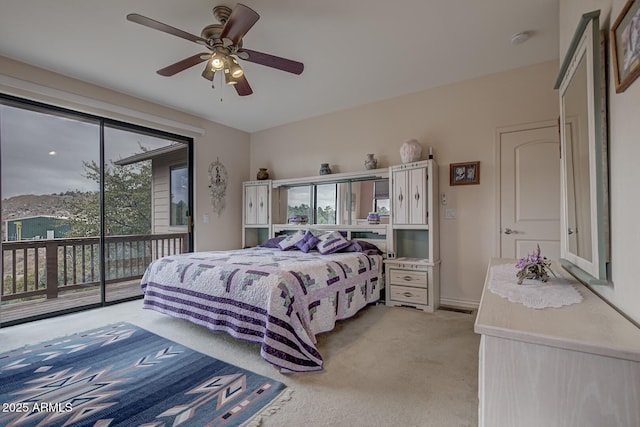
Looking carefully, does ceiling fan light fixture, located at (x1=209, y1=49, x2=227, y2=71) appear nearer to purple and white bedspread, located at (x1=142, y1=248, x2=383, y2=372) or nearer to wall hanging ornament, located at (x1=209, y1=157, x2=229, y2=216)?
purple and white bedspread, located at (x1=142, y1=248, x2=383, y2=372)

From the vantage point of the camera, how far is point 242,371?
2064 millimetres

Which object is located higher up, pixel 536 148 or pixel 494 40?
pixel 494 40

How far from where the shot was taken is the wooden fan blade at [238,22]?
5.78 ft

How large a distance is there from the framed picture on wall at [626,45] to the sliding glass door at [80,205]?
14.8ft

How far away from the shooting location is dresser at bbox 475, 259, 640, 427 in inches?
29.1

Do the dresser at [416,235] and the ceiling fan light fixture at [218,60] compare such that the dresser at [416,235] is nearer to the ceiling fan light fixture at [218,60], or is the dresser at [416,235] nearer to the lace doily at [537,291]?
the lace doily at [537,291]

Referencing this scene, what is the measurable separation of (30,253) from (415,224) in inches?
186

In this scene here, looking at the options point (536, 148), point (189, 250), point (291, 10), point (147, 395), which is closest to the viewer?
point (147, 395)

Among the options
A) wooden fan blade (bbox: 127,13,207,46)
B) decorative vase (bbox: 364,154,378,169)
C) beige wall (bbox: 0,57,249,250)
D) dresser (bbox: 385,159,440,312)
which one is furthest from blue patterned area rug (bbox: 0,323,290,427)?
decorative vase (bbox: 364,154,378,169)

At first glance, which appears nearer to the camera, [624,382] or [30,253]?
[624,382]

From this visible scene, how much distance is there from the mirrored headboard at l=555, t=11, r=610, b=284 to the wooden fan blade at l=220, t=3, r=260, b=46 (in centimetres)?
166

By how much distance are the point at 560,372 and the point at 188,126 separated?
15.4 feet

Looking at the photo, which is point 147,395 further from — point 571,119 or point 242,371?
point 571,119

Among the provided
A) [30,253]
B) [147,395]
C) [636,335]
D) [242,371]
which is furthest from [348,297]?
[30,253]
